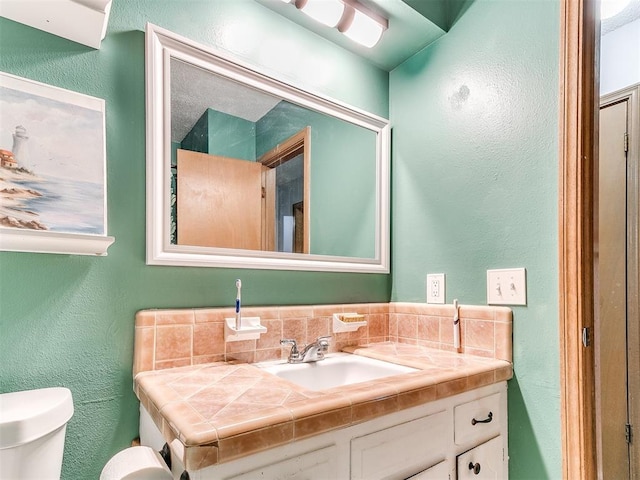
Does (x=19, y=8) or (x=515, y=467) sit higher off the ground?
(x=19, y=8)

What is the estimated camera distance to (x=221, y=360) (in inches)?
43.7

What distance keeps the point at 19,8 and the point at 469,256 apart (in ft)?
4.94

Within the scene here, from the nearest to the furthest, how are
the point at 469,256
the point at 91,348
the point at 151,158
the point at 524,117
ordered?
the point at 91,348
the point at 151,158
the point at 524,117
the point at 469,256

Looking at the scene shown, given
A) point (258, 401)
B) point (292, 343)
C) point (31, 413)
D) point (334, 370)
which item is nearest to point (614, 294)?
point (334, 370)

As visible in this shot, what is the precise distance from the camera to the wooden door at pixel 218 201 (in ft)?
3.63

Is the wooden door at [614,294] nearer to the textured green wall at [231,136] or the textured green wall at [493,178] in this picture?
the textured green wall at [493,178]

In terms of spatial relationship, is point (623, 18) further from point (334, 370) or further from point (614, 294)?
point (334, 370)

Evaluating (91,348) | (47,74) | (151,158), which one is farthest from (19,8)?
(91,348)

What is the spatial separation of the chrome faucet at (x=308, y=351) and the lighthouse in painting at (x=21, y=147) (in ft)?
2.86

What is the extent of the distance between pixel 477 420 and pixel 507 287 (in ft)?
1.44

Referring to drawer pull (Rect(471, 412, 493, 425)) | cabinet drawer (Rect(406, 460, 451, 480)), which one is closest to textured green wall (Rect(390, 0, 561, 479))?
drawer pull (Rect(471, 412, 493, 425))

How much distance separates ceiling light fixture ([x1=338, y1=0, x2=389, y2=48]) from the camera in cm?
138

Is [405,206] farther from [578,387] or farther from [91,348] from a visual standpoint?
[91,348]

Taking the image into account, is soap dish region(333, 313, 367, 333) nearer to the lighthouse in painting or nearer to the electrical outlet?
the electrical outlet
